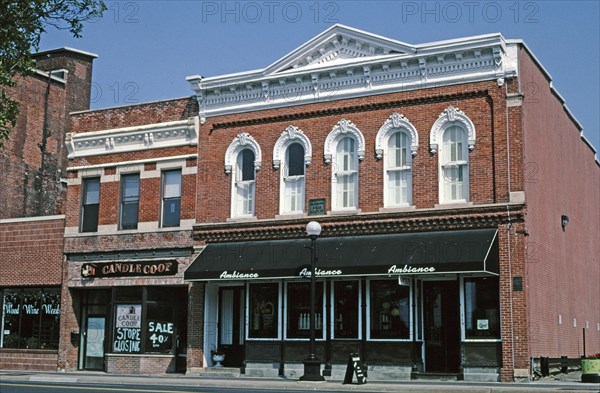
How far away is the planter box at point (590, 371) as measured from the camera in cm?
2377

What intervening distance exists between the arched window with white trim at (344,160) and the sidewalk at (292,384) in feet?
19.8

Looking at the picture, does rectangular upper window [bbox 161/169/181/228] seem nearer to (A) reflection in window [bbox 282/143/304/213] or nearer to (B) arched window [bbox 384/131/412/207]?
(A) reflection in window [bbox 282/143/304/213]

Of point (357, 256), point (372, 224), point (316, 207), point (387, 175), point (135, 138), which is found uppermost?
point (135, 138)

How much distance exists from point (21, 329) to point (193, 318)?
319 inches

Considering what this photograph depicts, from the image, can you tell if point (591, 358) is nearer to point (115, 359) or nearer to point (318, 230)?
point (318, 230)

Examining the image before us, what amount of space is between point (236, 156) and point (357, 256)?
6319 mm

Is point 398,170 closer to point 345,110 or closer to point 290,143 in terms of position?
point 345,110

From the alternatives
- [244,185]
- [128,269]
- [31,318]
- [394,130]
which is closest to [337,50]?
[394,130]

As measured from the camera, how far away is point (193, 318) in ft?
97.2

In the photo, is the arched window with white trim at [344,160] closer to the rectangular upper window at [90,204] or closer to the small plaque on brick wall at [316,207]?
the small plaque on brick wall at [316,207]

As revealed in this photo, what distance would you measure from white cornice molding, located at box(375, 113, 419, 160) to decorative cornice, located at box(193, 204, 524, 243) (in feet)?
6.69

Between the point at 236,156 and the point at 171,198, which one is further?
the point at 171,198

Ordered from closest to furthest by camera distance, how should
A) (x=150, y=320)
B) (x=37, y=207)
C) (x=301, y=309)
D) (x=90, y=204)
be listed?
(x=301, y=309)
(x=150, y=320)
(x=90, y=204)
(x=37, y=207)

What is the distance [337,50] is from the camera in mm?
28641
